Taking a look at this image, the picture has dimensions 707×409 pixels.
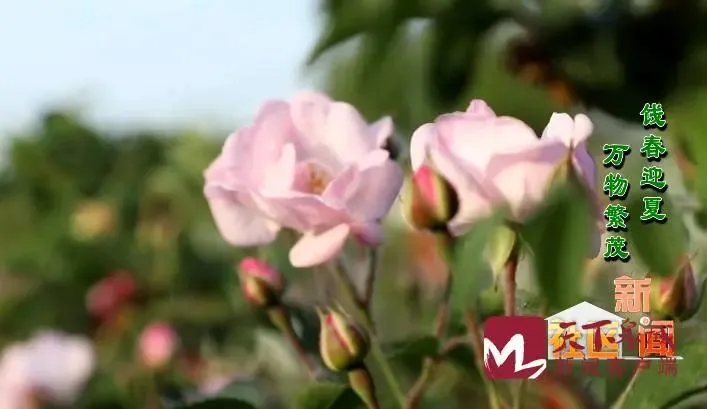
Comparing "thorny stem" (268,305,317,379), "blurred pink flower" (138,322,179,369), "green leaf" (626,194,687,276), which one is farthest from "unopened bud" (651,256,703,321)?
"blurred pink flower" (138,322,179,369)

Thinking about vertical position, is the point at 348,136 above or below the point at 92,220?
above

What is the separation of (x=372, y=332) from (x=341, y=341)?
0.10 feet

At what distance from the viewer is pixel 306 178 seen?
317 mm

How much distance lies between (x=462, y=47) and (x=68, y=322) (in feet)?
1.49

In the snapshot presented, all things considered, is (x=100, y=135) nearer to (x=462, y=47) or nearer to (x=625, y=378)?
(x=462, y=47)

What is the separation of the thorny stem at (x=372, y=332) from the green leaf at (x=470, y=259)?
0.03 meters

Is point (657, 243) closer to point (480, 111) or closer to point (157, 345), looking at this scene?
point (480, 111)

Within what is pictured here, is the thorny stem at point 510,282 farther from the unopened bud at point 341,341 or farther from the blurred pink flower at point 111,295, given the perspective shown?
the blurred pink flower at point 111,295

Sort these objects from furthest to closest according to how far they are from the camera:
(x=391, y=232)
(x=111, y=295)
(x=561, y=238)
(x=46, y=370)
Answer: (x=111, y=295), (x=46, y=370), (x=391, y=232), (x=561, y=238)

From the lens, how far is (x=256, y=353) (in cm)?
69

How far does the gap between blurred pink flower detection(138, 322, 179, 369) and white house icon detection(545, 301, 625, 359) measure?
395 millimetres

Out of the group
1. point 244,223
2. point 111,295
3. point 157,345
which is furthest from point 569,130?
point 111,295

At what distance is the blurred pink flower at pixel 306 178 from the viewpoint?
11.7 inches

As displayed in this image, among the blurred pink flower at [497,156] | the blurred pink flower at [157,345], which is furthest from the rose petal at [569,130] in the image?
the blurred pink flower at [157,345]
